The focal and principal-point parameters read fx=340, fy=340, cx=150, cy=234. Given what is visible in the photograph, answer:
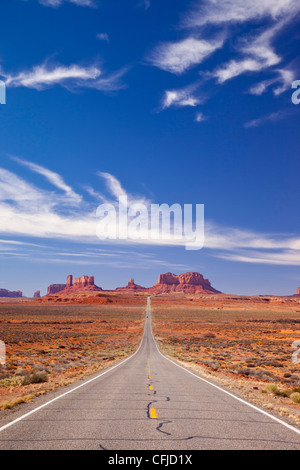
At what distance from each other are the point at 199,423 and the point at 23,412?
16.5ft

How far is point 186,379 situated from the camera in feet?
57.0

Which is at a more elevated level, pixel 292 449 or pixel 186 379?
pixel 292 449

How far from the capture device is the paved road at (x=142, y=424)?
655 centimetres

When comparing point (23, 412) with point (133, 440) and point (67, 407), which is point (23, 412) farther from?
point (133, 440)

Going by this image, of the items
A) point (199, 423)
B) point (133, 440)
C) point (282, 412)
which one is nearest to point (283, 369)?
point (282, 412)

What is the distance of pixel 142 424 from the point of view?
7961mm

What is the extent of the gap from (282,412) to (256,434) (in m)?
3.34

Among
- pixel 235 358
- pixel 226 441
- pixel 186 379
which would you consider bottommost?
pixel 235 358

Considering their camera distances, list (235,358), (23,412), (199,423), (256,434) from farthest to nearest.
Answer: (235,358), (23,412), (199,423), (256,434)

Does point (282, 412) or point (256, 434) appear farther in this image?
point (282, 412)

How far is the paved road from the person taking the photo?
655cm

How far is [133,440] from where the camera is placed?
6.67 meters
